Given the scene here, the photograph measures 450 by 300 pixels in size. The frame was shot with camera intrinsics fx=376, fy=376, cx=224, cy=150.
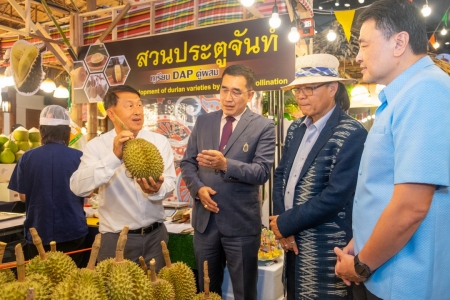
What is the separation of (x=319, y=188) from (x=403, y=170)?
0.86m

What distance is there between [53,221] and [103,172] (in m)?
1.24

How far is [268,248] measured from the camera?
11.3 ft

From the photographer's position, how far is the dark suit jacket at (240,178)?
8.46 feet

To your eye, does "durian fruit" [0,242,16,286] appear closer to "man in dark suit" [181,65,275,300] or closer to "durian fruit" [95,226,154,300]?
"durian fruit" [95,226,154,300]

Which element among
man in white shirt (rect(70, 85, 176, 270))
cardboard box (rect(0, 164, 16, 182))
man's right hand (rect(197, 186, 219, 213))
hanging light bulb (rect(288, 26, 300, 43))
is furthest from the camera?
cardboard box (rect(0, 164, 16, 182))

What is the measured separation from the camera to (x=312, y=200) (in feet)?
6.58

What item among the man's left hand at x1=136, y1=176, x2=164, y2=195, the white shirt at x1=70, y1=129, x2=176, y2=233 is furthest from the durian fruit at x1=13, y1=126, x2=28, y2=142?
the man's left hand at x1=136, y1=176, x2=164, y2=195

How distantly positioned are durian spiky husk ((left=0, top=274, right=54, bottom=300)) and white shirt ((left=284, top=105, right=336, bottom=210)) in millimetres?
1386

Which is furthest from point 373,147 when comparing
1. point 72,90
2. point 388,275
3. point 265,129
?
point 72,90

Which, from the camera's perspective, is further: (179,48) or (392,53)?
(179,48)

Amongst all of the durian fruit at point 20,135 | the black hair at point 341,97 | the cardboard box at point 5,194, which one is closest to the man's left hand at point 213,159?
the black hair at point 341,97

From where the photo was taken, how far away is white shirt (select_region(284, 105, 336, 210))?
2.18m

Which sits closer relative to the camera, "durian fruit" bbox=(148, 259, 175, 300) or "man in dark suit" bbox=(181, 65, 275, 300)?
"durian fruit" bbox=(148, 259, 175, 300)

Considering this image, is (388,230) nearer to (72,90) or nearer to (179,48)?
(179,48)
